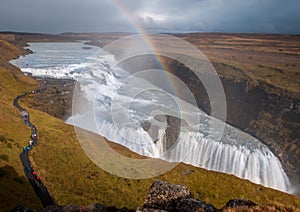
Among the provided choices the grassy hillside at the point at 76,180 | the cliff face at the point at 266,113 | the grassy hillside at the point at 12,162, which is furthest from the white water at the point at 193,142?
the grassy hillside at the point at 12,162

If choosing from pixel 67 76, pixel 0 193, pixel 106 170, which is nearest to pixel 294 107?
pixel 106 170

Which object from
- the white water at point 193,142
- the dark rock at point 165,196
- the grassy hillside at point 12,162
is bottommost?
the white water at point 193,142

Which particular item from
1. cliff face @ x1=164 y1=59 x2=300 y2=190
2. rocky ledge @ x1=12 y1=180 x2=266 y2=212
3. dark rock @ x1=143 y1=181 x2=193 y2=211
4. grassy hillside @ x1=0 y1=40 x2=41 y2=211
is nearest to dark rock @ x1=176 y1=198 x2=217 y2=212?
rocky ledge @ x1=12 y1=180 x2=266 y2=212

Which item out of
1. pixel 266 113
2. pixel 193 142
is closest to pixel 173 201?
pixel 193 142

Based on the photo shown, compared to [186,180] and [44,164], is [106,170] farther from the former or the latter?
[186,180]

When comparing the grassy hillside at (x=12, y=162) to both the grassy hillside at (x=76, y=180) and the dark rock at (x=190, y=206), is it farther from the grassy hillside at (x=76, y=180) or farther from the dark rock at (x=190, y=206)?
the dark rock at (x=190, y=206)

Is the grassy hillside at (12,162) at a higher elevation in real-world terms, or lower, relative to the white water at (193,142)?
higher

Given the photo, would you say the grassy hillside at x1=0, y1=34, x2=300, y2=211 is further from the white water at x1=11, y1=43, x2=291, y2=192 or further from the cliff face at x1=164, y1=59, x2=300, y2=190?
the cliff face at x1=164, y1=59, x2=300, y2=190
